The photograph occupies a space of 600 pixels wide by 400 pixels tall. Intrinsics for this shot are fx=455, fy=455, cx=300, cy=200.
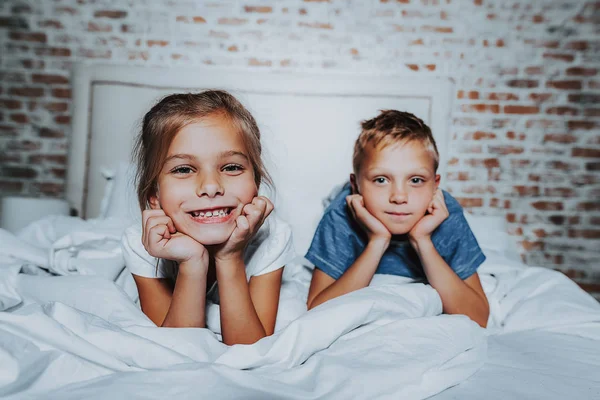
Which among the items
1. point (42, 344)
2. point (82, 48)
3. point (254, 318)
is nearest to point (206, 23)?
point (82, 48)

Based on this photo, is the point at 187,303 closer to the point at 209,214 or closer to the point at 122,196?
the point at 209,214

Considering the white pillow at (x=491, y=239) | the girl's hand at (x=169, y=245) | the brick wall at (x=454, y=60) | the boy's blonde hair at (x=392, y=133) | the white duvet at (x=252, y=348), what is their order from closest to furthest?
the white duvet at (x=252, y=348) → the girl's hand at (x=169, y=245) → the boy's blonde hair at (x=392, y=133) → the white pillow at (x=491, y=239) → the brick wall at (x=454, y=60)

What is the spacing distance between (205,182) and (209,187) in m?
0.02

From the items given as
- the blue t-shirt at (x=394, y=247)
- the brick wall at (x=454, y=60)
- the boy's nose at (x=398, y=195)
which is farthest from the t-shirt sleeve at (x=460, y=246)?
the brick wall at (x=454, y=60)

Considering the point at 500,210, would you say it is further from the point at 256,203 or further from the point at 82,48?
the point at 82,48

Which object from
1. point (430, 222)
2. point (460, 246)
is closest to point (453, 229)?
point (460, 246)

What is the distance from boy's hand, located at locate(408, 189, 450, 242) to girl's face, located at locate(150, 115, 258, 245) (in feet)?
1.50

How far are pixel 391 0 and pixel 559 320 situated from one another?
1.96 meters

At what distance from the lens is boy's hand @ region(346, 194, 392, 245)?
3.99 feet

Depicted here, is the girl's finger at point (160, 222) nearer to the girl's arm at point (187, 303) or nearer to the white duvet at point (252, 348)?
the girl's arm at point (187, 303)

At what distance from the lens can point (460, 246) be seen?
→ 130 centimetres

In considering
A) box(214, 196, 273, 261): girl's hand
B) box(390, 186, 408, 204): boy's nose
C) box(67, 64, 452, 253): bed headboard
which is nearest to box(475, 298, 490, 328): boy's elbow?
box(390, 186, 408, 204): boy's nose

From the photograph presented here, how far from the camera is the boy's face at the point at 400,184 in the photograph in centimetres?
120

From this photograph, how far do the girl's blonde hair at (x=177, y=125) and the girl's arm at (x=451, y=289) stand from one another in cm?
47
